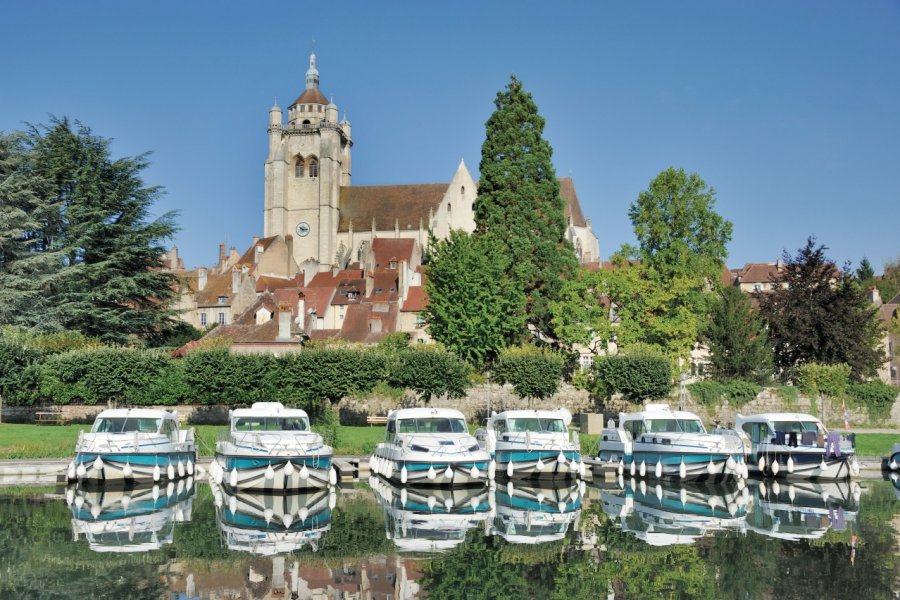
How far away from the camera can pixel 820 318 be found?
4272 centimetres

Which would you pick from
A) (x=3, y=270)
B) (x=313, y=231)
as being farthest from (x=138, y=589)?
(x=313, y=231)

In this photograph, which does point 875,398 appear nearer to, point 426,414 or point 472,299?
point 472,299

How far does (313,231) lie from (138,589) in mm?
90983

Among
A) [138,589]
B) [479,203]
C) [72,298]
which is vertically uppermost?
[479,203]

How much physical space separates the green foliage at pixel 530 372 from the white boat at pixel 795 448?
38.1 feet

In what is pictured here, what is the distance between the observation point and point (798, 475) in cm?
2631

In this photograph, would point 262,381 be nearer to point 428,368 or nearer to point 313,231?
point 428,368

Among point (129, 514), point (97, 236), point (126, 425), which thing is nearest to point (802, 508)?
point (129, 514)

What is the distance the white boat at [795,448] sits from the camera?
84.0 feet

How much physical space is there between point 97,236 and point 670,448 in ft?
99.9

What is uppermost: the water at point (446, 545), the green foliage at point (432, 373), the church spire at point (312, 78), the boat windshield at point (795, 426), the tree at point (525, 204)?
the church spire at point (312, 78)

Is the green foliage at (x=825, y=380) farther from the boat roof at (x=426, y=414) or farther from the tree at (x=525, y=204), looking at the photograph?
the boat roof at (x=426, y=414)

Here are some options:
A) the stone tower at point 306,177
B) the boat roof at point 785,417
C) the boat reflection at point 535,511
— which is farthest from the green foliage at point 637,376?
the stone tower at point 306,177

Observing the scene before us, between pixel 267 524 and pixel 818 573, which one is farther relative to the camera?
pixel 267 524
